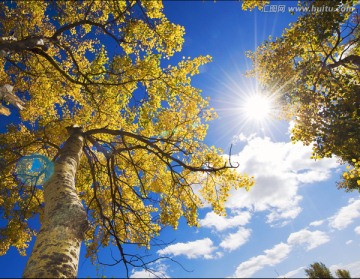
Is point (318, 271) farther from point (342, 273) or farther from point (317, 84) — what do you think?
point (317, 84)

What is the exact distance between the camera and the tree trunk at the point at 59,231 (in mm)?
2498

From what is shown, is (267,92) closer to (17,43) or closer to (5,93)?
(17,43)

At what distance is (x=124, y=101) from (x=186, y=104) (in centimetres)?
188

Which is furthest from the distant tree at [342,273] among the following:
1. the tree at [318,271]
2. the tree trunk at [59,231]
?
the tree trunk at [59,231]

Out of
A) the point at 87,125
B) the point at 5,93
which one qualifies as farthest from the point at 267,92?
the point at 5,93

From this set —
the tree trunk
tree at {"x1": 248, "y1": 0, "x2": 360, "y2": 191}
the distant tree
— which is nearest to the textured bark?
the tree trunk

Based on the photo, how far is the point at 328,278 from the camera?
1770 cm

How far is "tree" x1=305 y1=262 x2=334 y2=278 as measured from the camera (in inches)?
720

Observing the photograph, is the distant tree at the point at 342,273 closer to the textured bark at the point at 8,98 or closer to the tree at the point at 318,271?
the tree at the point at 318,271

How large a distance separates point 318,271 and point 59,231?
70.4 feet

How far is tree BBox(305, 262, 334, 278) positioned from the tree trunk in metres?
20.5

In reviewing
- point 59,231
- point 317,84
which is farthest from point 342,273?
point 59,231

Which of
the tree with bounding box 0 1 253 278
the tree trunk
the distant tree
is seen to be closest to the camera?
the tree trunk

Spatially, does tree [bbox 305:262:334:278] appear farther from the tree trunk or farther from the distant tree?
the tree trunk
